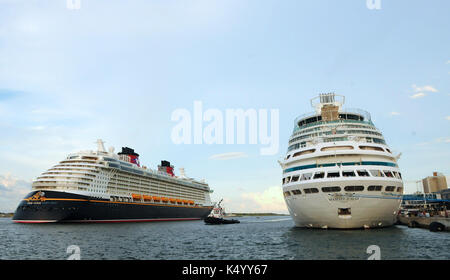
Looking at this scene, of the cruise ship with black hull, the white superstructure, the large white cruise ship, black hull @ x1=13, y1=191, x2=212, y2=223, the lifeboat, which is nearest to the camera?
the large white cruise ship

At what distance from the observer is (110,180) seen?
78.1 metres

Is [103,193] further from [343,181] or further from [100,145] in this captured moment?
[343,181]

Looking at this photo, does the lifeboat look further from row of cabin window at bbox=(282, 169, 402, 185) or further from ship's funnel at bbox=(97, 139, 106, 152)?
row of cabin window at bbox=(282, 169, 402, 185)

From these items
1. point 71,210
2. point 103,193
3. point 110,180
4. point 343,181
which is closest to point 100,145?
point 110,180

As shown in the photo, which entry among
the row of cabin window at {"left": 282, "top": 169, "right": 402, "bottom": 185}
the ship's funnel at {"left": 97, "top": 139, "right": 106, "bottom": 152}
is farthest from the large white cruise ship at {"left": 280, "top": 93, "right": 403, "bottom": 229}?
the ship's funnel at {"left": 97, "top": 139, "right": 106, "bottom": 152}

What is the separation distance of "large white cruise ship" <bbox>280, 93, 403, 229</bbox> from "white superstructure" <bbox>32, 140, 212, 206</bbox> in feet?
159

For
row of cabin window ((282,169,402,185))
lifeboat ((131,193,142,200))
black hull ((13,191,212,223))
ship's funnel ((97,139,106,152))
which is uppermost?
ship's funnel ((97,139,106,152))

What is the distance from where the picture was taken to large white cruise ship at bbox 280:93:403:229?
→ 35.7m

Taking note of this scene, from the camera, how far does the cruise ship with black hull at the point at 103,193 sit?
61000mm

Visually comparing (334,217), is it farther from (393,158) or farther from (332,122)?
(332,122)

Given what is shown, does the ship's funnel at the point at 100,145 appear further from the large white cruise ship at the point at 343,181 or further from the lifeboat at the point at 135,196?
the large white cruise ship at the point at 343,181
